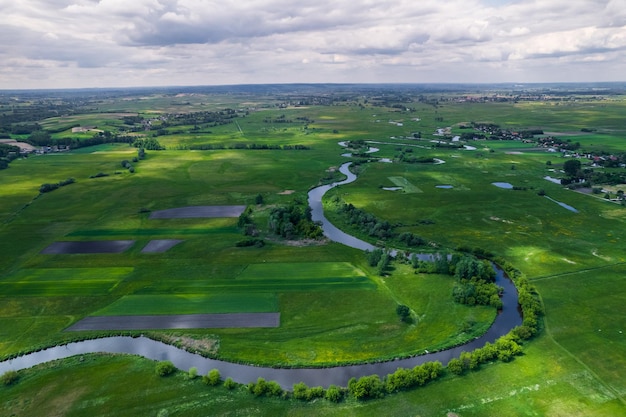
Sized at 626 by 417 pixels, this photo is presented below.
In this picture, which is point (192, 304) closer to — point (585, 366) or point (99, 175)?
point (585, 366)

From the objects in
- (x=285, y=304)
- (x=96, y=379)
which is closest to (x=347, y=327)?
(x=285, y=304)

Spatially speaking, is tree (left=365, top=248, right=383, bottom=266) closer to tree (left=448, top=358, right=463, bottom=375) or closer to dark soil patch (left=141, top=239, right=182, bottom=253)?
tree (left=448, top=358, right=463, bottom=375)

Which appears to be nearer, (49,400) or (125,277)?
(49,400)

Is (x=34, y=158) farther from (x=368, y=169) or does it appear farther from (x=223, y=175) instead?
(x=368, y=169)

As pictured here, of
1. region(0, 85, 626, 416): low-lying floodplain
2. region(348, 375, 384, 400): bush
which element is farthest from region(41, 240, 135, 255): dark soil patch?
region(348, 375, 384, 400): bush

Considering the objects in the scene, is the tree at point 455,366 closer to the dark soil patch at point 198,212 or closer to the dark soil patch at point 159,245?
the dark soil patch at point 159,245

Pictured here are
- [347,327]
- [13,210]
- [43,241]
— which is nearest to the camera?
[347,327]

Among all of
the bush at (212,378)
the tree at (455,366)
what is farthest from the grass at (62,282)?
the tree at (455,366)

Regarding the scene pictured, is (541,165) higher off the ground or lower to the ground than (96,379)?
higher
